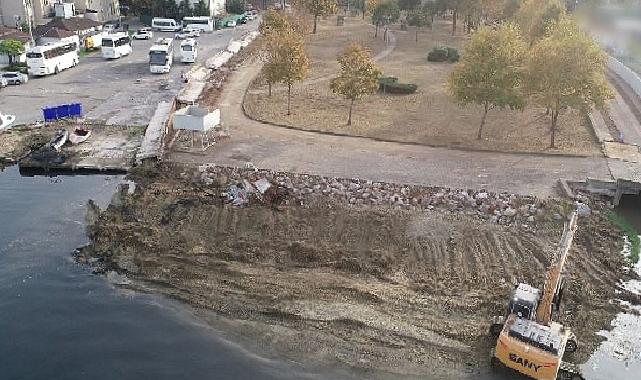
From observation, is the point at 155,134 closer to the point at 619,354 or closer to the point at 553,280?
the point at 553,280

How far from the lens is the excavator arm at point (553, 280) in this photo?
1669 cm

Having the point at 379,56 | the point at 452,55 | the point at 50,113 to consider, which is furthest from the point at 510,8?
the point at 50,113

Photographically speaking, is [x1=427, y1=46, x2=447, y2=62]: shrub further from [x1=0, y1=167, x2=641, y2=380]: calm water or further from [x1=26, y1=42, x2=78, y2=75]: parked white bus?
[x1=0, y1=167, x2=641, y2=380]: calm water

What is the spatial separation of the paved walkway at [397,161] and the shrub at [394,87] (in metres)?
11.4

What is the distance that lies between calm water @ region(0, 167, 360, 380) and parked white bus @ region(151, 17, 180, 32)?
46839 mm

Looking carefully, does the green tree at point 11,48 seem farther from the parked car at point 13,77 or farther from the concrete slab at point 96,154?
the concrete slab at point 96,154

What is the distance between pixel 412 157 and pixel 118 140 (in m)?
15.0

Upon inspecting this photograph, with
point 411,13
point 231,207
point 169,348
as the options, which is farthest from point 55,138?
point 411,13

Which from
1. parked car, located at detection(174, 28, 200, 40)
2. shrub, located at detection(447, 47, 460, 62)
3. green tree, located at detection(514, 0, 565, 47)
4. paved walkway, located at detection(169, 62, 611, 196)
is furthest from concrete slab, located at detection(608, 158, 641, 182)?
parked car, located at detection(174, 28, 200, 40)

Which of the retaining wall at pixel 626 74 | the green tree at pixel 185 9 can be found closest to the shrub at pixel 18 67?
the green tree at pixel 185 9

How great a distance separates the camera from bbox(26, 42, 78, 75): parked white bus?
141 feet

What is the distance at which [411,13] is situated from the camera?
72188 mm

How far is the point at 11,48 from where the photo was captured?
45469 mm

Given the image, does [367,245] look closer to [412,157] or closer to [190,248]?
[190,248]
